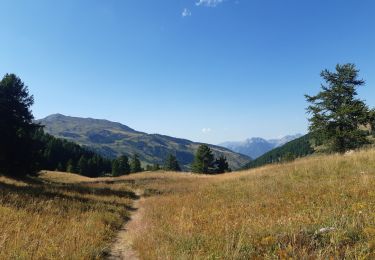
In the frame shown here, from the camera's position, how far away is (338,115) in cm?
3388

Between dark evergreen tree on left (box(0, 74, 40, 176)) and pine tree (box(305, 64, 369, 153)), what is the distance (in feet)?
96.9

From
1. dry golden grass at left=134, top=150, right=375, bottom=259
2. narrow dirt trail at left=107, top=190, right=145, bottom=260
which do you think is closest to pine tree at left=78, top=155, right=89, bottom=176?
dry golden grass at left=134, top=150, right=375, bottom=259

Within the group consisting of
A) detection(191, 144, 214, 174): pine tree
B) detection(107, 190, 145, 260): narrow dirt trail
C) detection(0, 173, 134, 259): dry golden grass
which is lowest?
detection(107, 190, 145, 260): narrow dirt trail

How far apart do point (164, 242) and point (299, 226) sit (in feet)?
9.99

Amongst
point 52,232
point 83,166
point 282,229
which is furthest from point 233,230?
point 83,166

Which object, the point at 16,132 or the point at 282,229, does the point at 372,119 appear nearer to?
the point at 282,229

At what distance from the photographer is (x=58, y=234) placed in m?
8.19

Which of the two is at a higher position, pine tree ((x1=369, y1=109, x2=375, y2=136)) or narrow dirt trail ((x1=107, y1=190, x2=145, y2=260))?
pine tree ((x1=369, y1=109, x2=375, y2=136))

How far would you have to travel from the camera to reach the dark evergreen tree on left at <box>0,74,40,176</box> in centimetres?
3178

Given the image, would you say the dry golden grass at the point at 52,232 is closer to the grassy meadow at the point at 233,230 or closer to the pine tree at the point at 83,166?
the grassy meadow at the point at 233,230

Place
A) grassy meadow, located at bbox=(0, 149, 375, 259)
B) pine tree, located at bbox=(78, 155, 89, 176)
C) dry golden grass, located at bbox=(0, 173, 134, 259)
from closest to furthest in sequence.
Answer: grassy meadow, located at bbox=(0, 149, 375, 259) < dry golden grass, located at bbox=(0, 173, 134, 259) < pine tree, located at bbox=(78, 155, 89, 176)

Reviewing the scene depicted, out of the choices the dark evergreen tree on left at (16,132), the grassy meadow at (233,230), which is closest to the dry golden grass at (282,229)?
the grassy meadow at (233,230)

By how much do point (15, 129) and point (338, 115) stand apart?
107ft

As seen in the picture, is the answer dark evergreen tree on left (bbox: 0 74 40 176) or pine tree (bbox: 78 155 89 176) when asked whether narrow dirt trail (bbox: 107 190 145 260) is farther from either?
pine tree (bbox: 78 155 89 176)
